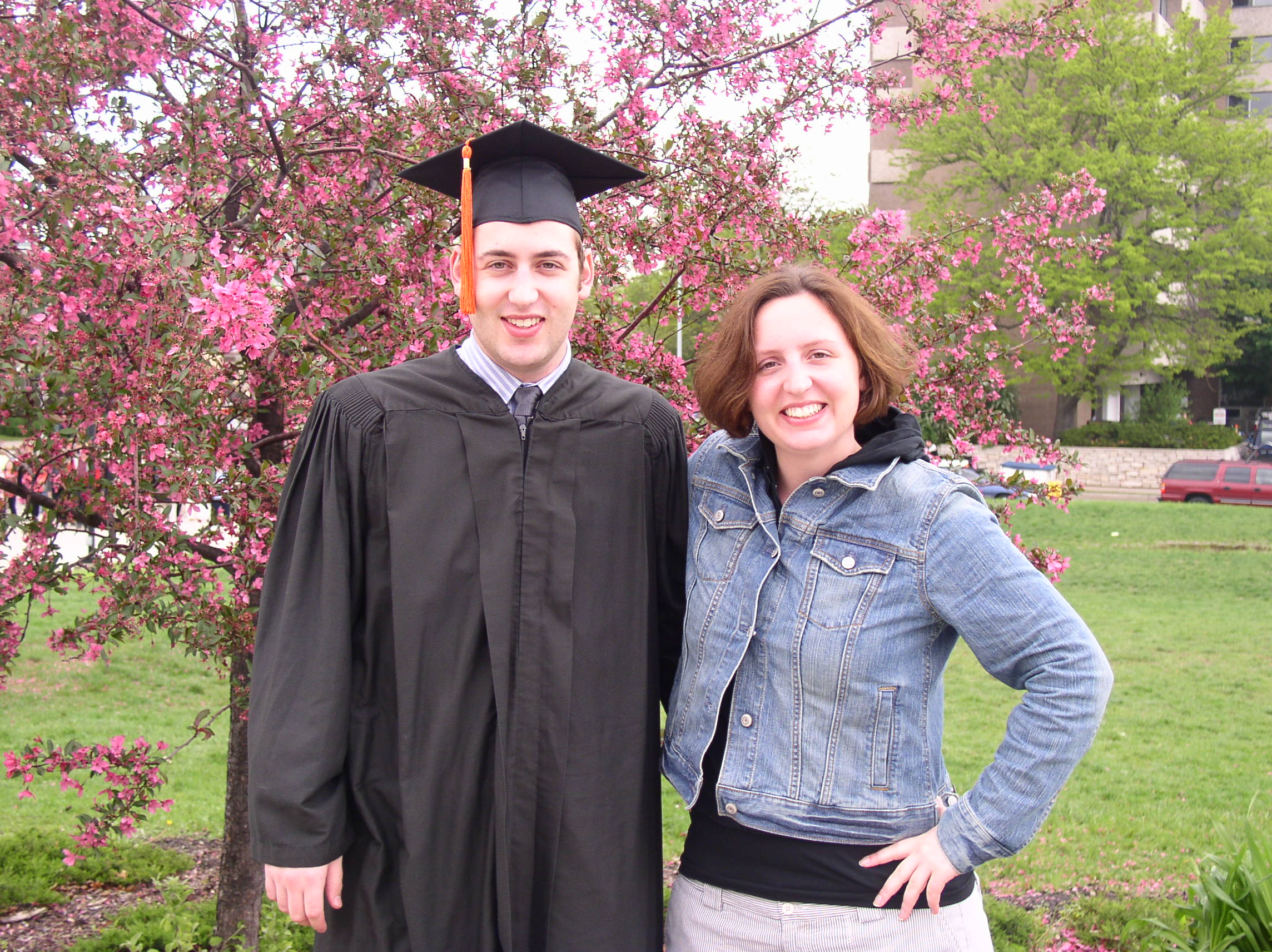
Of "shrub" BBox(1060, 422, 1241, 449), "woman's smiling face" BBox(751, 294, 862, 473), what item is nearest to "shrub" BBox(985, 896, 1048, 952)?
"woman's smiling face" BBox(751, 294, 862, 473)

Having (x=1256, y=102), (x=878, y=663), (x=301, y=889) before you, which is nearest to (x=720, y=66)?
(x=878, y=663)

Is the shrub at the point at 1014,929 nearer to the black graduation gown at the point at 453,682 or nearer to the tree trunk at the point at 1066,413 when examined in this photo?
the black graduation gown at the point at 453,682

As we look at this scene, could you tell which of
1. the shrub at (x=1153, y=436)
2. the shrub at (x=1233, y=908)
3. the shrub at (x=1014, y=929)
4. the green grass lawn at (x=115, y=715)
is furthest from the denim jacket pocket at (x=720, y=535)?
the shrub at (x=1153, y=436)

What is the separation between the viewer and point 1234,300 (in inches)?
1096

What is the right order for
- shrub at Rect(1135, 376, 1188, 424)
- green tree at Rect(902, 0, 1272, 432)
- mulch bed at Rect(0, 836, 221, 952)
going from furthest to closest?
shrub at Rect(1135, 376, 1188, 424) < green tree at Rect(902, 0, 1272, 432) < mulch bed at Rect(0, 836, 221, 952)

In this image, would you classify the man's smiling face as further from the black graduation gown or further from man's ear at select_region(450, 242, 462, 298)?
the black graduation gown

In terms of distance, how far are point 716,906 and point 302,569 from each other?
980 mm

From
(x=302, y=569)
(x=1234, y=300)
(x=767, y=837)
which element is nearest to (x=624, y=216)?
(x=302, y=569)

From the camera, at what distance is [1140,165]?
2662 centimetres

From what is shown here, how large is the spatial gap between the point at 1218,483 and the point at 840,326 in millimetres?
24815

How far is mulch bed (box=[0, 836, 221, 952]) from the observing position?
3.92m

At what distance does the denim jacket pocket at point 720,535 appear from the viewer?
6.74 feet

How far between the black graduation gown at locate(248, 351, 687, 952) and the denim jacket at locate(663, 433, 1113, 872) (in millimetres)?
202

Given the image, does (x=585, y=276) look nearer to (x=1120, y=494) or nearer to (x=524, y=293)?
(x=524, y=293)
